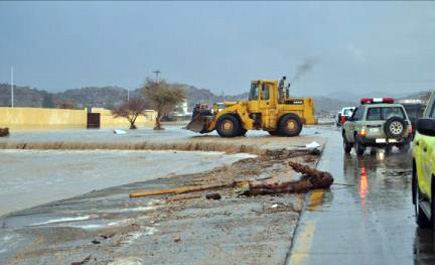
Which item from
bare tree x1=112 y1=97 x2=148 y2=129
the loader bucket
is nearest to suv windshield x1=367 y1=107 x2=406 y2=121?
the loader bucket

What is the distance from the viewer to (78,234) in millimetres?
8672

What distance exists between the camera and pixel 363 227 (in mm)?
7812

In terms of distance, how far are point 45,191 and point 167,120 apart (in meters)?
83.3

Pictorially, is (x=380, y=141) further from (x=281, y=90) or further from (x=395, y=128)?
(x=281, y=90)

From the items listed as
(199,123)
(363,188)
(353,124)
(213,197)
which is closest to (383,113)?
(353,124)

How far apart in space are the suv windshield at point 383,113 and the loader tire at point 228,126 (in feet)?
47.0

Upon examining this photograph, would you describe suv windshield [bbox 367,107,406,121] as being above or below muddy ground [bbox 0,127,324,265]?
above

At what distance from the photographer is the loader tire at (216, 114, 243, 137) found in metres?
33.4

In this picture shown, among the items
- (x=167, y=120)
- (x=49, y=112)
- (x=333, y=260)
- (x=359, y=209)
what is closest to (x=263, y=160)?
(x=359, y=209)

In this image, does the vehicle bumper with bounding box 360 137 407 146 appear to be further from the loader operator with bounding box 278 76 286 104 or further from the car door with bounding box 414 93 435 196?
the loader operator with bounding box 278 76 286 104

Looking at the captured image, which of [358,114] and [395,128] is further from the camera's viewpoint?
[358,114]

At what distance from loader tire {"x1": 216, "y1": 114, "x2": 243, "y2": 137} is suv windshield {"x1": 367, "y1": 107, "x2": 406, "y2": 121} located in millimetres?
14332

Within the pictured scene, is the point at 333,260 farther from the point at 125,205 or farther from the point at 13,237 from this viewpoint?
the point at 125,205

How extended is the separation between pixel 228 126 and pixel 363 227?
2571cm
